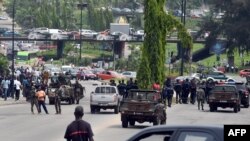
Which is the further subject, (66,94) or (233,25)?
(233,25)

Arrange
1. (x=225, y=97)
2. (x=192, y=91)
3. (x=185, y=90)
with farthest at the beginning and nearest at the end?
(x=185, y=90), (x=192, y=91), (x=225, y=97)

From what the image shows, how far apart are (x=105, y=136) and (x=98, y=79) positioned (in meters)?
74.2

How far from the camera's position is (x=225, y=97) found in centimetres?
5262

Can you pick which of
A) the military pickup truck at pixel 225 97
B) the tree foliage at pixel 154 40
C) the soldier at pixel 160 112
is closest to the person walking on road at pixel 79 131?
the soldier at pixel 160 112

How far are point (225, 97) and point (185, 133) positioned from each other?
131ft

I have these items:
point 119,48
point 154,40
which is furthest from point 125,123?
point 119,48

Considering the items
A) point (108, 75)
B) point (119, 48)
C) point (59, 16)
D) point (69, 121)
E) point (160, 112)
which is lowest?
point (69, 121)

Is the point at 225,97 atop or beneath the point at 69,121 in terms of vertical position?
atop

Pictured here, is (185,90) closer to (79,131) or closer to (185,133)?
(79,131)

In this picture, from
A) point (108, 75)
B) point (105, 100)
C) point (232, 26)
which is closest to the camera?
point (105, 100)

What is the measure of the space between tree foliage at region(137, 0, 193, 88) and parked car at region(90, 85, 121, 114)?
11.4 meters

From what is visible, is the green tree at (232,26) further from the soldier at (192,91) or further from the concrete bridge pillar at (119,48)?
the soldier at (192,91)

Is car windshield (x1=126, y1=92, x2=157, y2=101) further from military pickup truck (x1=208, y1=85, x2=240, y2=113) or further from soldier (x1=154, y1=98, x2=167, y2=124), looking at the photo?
military pickup truck (x1=208, y1=85, x2=240, y2=113)

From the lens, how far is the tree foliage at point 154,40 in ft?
202
